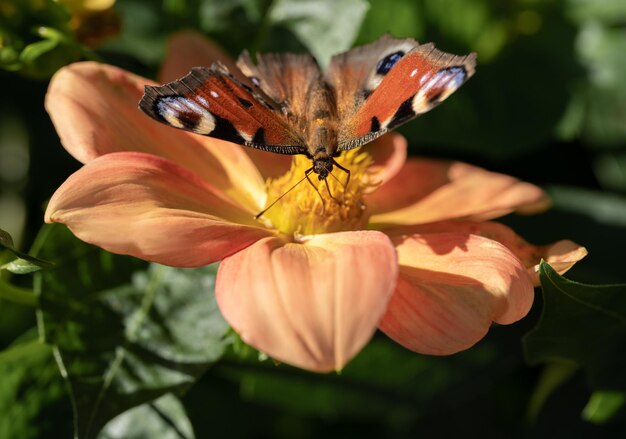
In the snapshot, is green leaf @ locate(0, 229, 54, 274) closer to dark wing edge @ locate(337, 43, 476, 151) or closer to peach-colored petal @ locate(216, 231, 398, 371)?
peach-colored petal @ locate(216, 231, 398, 371)

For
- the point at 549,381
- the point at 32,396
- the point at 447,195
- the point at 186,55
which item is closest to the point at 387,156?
the point at 447,195

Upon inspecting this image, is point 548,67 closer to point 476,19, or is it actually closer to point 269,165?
point 476,19

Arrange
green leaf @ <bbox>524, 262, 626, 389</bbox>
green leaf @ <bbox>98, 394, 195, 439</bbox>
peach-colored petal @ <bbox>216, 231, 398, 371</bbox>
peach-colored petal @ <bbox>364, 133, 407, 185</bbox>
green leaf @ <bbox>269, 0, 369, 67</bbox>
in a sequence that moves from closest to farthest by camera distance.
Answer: peach-colored petal @ <bbox>216, 231, 398, 371</bbox> < green leaf @ <bbox>524, 262, 626, 389</bbox> < green leaf @ <bbox>98, 394, 195, 439</bbox> < peach-colored petal @ <bbox>364, 133, 407, 185</bbox> < green leaf @ <bbox>269, 0, 369, 67</bbox>

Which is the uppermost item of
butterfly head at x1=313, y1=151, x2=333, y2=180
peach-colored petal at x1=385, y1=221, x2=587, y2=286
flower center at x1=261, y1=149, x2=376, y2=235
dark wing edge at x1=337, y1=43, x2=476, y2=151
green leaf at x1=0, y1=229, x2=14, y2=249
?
dark wing edge at x1=337, y1=43, x2=476, y2=151

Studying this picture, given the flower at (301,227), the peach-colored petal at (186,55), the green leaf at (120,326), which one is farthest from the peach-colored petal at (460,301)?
the peach-colored petal at (186,55)

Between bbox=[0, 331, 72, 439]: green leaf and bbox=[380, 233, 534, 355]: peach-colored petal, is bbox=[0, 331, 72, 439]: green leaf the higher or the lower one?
the lower one

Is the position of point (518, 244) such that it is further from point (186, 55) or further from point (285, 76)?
point (186, 55)

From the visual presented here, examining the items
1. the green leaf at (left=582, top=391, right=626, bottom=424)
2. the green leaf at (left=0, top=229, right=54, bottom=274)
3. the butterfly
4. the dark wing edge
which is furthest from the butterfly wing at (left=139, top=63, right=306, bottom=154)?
Result: the green leaf at (left=582, top=391, right=626, bottom=424)
